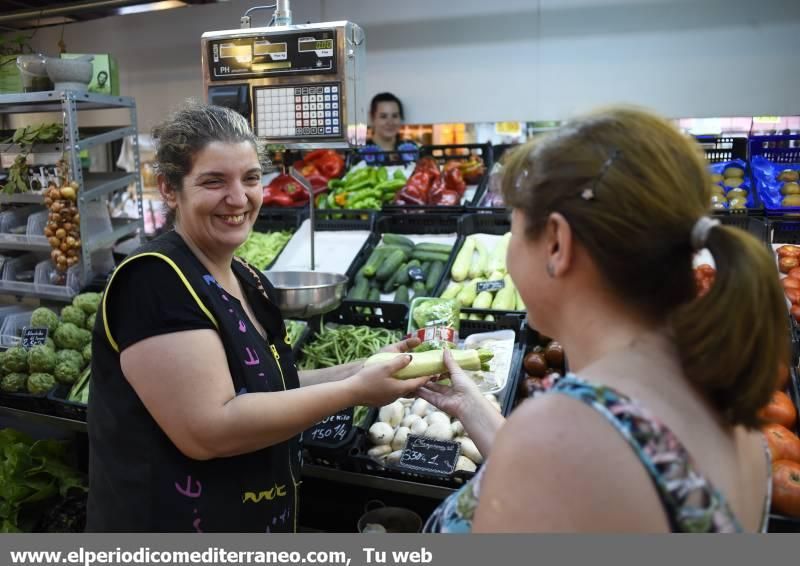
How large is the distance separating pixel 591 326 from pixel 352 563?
31.3 inches

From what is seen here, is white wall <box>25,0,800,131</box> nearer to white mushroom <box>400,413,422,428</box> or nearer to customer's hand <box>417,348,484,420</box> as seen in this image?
white mushroom <box>400,413,422,428</box>

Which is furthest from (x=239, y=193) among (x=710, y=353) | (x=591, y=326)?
(x=710, y=353)

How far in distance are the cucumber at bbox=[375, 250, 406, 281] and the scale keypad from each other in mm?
1213

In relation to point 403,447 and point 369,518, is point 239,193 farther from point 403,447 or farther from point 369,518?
point 369,518

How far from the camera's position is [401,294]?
3.49 m

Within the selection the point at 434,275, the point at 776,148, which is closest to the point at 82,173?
the point at 434,275

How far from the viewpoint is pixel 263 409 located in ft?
5.11

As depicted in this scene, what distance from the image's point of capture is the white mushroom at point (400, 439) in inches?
100

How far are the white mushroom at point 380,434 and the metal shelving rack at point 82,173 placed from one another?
7.16ft

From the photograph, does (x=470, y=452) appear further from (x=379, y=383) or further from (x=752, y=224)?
(x=752, y=224)

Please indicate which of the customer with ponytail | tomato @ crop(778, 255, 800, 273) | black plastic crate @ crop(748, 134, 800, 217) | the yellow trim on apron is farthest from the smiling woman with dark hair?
black plastic crate @ crop(748, 134, 800, 217)

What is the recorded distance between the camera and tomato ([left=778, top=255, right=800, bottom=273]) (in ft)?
10.5

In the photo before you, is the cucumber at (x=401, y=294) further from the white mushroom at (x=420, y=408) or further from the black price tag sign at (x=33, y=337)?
the black price tag sign at (x=33, y=337)

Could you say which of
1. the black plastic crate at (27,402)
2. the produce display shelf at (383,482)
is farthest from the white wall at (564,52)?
the black plastic crate at (27,402)
